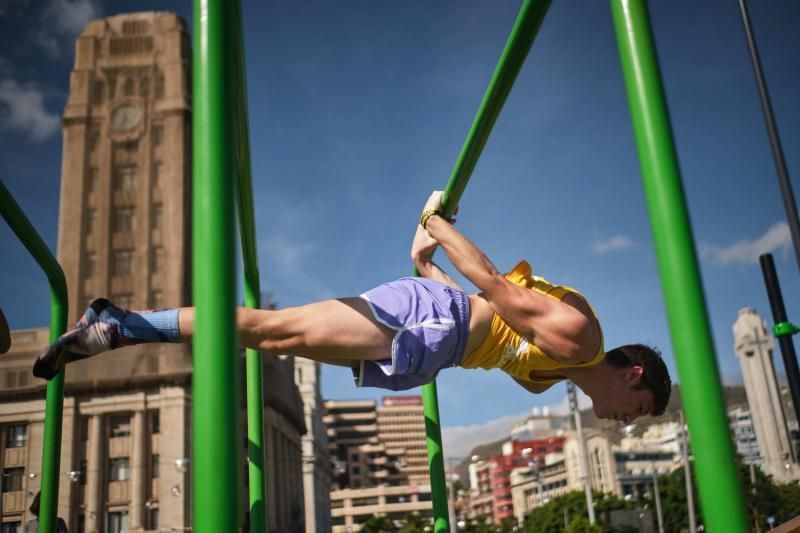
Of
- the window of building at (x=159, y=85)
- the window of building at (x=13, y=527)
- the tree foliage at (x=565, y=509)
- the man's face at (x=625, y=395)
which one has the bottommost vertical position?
the tree foliage at (x=565, y=509)

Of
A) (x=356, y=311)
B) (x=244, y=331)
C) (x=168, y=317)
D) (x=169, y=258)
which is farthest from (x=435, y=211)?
(x=169, y=258)

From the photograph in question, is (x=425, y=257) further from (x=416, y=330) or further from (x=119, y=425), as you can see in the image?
(x=119, y=425)

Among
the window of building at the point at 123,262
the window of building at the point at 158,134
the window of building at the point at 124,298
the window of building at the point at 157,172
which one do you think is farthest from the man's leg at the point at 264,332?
the window of building at the point at 158,134

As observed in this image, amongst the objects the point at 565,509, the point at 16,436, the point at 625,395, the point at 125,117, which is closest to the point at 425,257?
the point at 625,395

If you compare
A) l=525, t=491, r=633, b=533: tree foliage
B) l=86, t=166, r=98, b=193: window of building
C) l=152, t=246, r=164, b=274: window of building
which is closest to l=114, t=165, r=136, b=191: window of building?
l=86, t=166, r=98, b=193: window of building

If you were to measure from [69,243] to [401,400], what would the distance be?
3663 inches

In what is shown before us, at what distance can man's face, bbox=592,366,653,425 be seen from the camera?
2.13 meters

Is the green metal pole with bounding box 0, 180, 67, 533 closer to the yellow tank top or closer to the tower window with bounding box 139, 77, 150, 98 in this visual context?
the yellow tank top

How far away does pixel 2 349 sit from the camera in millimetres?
2350

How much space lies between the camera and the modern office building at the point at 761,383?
87938 mm

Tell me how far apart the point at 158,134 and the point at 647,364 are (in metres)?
52.2

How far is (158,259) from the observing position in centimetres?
4641

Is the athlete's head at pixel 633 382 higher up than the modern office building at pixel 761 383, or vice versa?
the modern office building at pixel 761 383

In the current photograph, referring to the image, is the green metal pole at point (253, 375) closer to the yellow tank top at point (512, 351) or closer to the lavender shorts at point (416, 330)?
the lavender shorts at point (416, 330)
